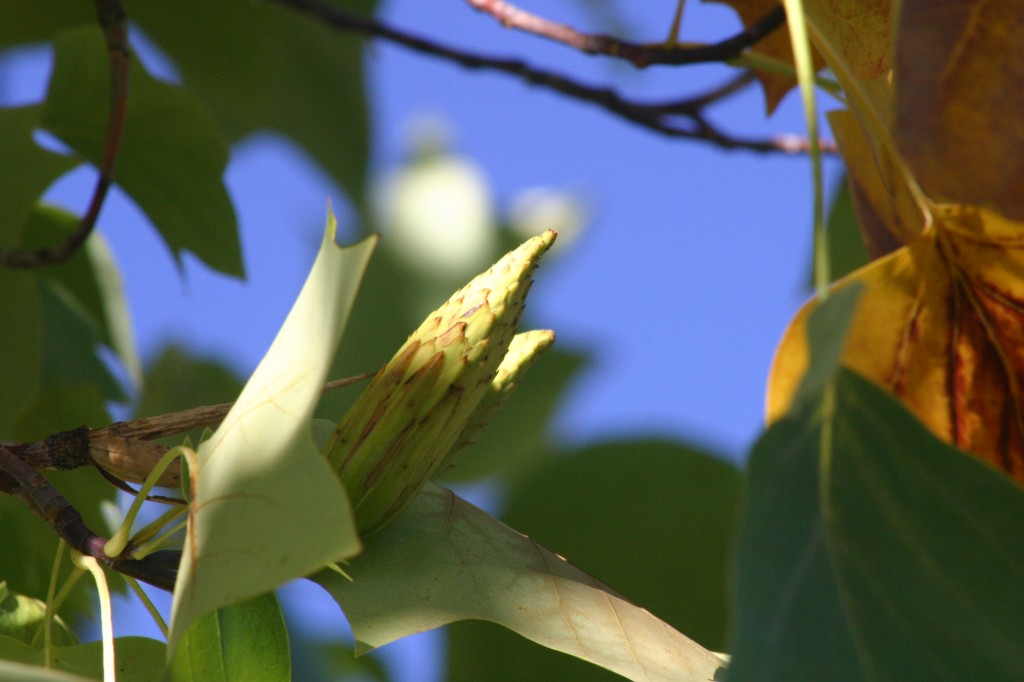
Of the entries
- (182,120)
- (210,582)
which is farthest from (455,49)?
(210,582)

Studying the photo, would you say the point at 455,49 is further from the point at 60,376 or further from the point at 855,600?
the point at 855,600

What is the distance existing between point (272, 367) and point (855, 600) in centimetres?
22

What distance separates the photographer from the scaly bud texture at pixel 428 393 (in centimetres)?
43

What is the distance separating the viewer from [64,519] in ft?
1.44

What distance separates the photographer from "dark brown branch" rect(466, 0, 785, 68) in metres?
0.57

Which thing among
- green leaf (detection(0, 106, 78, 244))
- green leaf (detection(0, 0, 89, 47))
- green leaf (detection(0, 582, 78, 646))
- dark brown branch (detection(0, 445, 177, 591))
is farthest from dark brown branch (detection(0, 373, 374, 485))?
green leaf (detection(0, 0, 89, 47))

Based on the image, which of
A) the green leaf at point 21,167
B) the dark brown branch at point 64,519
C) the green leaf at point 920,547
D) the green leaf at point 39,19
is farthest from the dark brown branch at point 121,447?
the green leaf at point 39,19

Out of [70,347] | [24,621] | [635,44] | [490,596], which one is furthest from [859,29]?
[70,347]

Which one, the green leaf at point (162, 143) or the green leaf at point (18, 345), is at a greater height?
the green leaf at point (162, 143)

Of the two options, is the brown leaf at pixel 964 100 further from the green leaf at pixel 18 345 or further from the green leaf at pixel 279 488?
the green leaf at pixel 18 345

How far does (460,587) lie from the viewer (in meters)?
0.45

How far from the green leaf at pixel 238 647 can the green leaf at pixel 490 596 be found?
1.7 inches

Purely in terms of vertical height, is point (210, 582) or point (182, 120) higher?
point (182, 120)

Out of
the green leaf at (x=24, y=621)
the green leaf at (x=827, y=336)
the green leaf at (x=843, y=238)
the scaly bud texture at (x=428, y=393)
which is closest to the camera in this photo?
the green leaf at (x=827, y=336)
